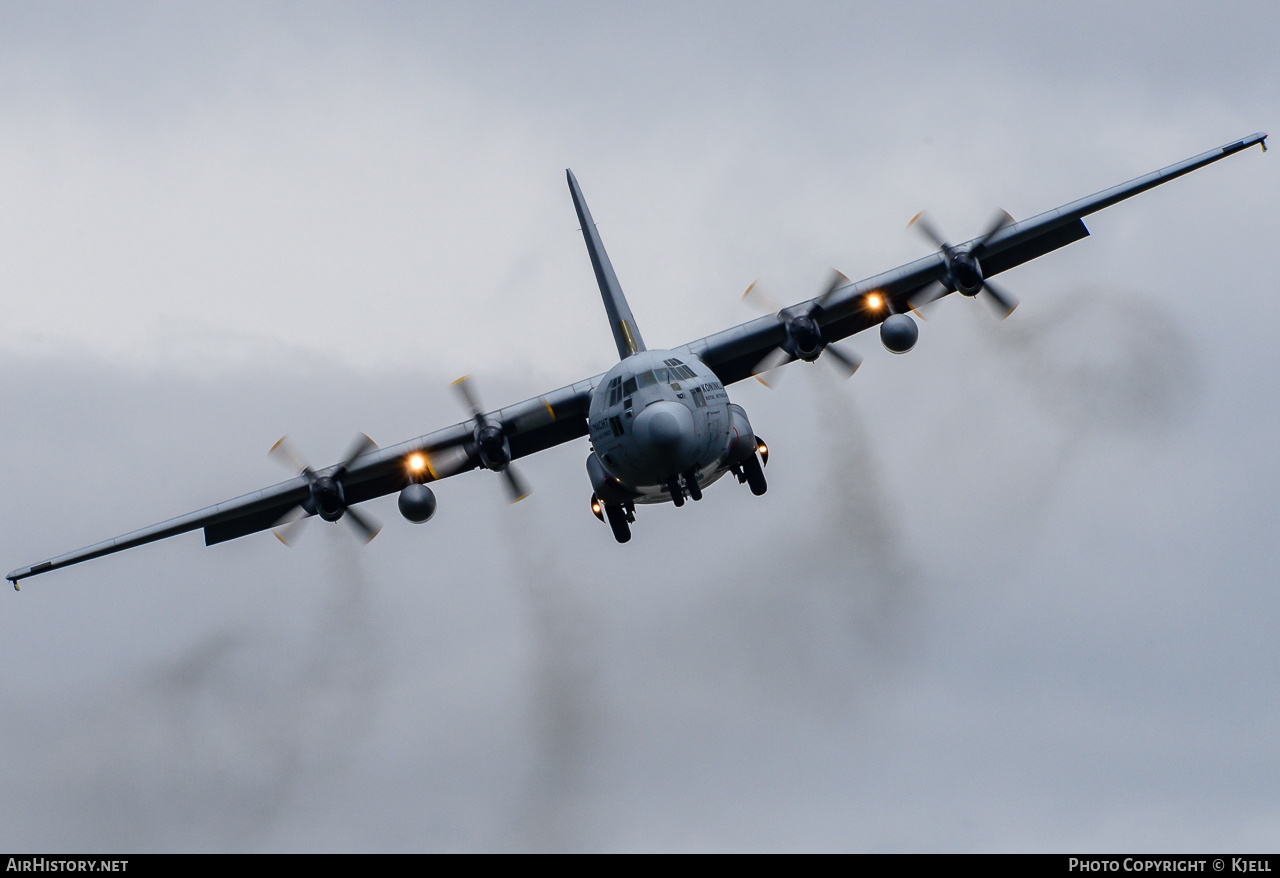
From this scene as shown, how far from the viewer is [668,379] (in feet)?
79.5

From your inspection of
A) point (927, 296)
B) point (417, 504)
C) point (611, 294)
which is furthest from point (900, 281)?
point (417, 504)

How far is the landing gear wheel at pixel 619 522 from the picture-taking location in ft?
90.4

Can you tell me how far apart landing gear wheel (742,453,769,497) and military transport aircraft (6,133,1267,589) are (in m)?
0.03

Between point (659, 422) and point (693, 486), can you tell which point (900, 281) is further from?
point (659, 422)

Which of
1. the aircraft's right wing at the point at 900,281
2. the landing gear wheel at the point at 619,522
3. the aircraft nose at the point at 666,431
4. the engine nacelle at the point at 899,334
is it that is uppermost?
the aircraft's right wing at the point at 900,281

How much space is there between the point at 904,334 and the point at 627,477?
7.20 m

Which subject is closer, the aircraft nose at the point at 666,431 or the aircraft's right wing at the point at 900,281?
the aircraft nose at the point at 666,431

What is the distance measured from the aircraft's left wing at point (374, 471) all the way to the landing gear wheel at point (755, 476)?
4.23 m

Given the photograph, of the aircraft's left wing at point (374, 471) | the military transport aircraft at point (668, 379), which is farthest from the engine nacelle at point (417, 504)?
the aircraft's left wing at point (374, 471)

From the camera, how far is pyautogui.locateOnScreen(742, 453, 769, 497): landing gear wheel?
27344 millimetres

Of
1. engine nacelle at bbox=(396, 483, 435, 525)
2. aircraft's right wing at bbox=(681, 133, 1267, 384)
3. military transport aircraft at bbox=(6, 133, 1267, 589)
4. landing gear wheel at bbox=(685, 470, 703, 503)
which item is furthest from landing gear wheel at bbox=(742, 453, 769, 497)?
engine nacelle at bbox=(396, 483, 435, 525)

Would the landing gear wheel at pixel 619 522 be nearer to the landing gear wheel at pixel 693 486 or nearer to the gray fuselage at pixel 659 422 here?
the gray fuselage at pixel 659 422
